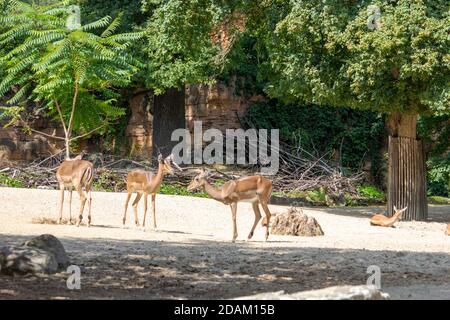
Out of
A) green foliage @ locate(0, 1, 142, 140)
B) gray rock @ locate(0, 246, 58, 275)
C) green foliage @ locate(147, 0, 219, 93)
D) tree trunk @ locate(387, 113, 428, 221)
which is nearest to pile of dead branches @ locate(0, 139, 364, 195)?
green foliage @ locate(0, 1, 142, 140)

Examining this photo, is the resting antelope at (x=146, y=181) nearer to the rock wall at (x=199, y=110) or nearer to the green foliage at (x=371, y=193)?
the green foliage at (x=371, y=193)

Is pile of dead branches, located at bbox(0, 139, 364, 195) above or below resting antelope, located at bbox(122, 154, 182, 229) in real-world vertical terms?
above

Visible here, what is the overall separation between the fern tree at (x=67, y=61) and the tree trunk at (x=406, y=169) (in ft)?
28.2

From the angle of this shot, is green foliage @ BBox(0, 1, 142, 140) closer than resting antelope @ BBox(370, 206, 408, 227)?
No

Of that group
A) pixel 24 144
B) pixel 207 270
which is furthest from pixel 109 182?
pixel 207 270

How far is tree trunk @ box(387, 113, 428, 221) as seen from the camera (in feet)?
83.4

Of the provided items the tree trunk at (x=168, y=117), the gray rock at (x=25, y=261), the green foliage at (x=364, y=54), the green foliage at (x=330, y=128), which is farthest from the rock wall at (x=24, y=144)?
the gray rock at (x=25, y=261)

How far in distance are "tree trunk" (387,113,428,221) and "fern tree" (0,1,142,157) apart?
28.2ft

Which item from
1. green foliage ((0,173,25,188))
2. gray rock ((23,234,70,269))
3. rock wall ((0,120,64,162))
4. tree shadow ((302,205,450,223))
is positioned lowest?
gray rock ((23,234,70,269))

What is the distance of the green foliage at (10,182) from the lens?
26619 millimetres

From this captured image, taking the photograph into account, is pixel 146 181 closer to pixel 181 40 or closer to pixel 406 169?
pixel 181 40

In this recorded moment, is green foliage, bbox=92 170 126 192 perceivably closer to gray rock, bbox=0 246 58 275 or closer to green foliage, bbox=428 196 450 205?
green foliage, bbox=428 196 450 205
